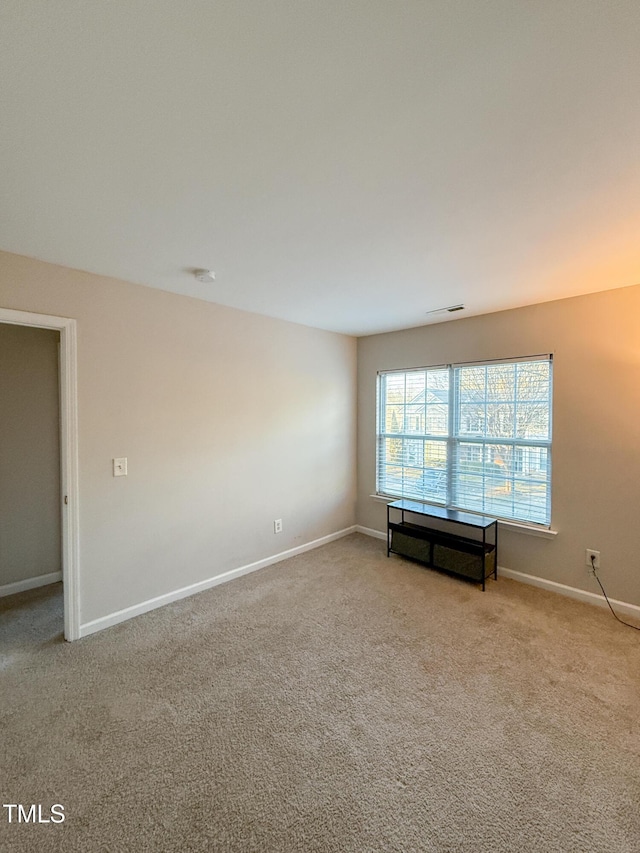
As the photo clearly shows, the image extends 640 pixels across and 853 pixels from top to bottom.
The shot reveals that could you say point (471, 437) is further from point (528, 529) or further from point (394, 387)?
point (394, 387)

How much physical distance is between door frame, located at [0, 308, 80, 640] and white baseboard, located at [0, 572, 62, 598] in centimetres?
107

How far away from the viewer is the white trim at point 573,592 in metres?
2.65

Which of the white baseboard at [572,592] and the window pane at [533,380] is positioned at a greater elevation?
the window pane at [533,380]

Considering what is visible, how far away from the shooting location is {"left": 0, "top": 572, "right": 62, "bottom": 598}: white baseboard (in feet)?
9.70

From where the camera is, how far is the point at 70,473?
7.61 feet

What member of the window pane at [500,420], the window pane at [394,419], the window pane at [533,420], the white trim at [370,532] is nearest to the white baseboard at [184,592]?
the white trim at [370,532]

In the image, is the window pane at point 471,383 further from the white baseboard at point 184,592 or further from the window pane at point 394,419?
the white baseboard at point 184,592

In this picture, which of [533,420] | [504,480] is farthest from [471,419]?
[504,480]

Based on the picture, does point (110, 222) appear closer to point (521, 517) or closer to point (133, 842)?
point (133, 842)

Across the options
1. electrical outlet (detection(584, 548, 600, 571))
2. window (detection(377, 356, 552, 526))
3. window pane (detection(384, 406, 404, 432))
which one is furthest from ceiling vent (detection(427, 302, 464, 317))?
electrical outlet (detection(584, 548, 600, 571))

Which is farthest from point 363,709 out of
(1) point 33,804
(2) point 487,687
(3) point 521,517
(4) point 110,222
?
(4) point 110,222

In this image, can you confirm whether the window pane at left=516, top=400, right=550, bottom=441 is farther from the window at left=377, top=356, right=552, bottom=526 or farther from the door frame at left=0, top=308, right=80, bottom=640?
the door frame at left=0, top=308, right=80, bottom=640

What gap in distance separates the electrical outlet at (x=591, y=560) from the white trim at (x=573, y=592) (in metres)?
0.22

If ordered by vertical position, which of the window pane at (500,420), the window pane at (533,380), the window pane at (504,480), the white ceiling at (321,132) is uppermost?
the white ceiling at (321,132)
